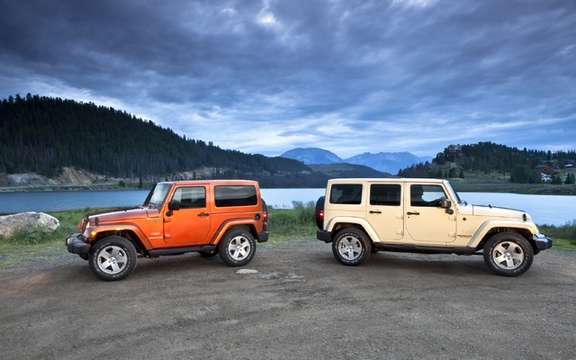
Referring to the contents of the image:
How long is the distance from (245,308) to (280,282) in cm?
170

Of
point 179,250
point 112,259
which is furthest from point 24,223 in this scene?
point 179,250

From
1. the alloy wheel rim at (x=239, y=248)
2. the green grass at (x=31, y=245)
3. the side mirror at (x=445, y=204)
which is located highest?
the side mirror at (x=445, y=204)

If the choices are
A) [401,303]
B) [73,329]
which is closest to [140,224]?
[73,329]

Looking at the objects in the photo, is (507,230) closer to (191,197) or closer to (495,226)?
(495,226)

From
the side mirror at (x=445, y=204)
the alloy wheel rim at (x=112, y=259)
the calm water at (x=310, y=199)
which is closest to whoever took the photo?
the alloy wheel rim at (x=112, y=259)

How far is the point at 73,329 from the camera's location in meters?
5.18

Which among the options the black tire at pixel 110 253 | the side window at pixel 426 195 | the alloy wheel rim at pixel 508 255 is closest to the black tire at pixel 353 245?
the side window at pixel 426 195

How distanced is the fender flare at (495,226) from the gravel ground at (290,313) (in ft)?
2.53

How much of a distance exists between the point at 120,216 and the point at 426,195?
21.4 ft

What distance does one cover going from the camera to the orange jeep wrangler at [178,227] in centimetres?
786

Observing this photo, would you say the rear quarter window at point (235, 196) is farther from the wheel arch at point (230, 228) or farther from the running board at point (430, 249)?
the running board at point (430, 249)

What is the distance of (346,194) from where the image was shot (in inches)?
364

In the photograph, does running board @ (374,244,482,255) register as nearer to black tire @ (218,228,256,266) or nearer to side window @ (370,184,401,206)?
side window @ (370,184,401,206)

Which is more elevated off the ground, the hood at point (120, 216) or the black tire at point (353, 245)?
the hood at point (120, 216)
